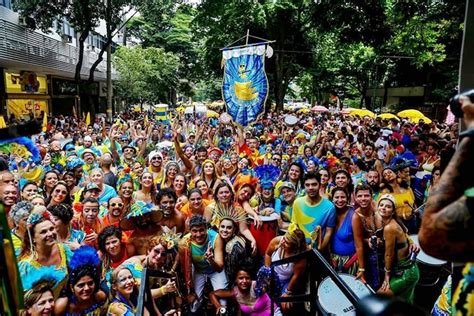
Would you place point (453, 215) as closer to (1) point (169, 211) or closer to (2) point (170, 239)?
(2) point (170, 239)

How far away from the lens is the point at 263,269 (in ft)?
12.9

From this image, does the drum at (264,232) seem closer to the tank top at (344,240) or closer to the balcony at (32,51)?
the tank top at (344,240)

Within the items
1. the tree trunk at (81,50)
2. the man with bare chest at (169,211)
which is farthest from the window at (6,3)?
the man with bare chest at (169,211)

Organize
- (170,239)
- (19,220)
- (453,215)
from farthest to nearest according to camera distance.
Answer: (170,239)
(19,220)
(453,215)

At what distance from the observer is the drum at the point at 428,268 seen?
4.56 meters

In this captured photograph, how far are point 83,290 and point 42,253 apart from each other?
1.61 feet

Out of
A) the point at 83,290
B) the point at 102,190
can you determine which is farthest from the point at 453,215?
the point at 102,190

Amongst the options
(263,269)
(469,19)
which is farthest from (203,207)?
(469,19)

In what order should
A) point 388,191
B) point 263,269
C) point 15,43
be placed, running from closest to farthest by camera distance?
point 263,269 < point 388,191 < point 15,43

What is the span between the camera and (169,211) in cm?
483

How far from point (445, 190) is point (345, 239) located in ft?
10.7

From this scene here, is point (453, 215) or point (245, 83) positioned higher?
point (245, 83)

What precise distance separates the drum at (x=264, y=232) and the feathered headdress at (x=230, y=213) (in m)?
0.21

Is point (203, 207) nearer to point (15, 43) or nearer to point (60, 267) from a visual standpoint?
point (60, 267)
